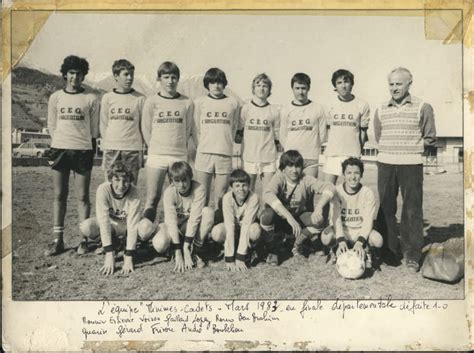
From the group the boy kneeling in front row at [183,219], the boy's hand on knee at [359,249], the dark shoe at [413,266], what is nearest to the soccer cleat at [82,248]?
the boy kneeling in front row at [183,219]

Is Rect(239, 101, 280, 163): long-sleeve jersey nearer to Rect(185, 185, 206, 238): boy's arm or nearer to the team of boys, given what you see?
the team of boys

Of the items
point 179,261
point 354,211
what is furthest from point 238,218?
point 354,211

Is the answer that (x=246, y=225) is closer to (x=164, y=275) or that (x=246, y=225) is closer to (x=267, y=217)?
(x=267, y=217)

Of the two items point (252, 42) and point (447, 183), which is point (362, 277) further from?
point (252, 42)

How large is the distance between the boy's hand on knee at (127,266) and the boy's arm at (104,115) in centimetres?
93

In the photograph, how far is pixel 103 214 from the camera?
3.56m

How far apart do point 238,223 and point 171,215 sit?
500 millimetres

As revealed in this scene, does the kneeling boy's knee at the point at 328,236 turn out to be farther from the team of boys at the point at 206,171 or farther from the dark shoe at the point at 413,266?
the dark shoe at the point at 413,266

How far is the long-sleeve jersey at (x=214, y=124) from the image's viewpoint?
3.64 meters

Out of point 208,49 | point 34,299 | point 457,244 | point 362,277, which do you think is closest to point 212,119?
point 208,49

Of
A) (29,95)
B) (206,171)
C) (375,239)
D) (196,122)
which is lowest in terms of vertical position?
(375,239)

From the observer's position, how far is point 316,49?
3.69 meters

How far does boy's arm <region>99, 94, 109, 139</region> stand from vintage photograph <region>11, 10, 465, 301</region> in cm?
2

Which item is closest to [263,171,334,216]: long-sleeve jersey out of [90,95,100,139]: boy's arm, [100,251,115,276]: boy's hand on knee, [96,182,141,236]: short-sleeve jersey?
[96,182,141,236]: short-sleeve jersey
